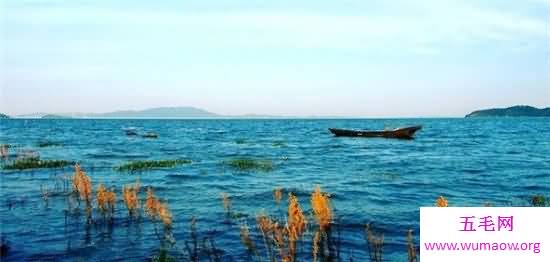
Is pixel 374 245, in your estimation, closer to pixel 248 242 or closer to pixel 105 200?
pixel 248 242

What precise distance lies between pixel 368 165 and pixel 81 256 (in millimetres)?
26602

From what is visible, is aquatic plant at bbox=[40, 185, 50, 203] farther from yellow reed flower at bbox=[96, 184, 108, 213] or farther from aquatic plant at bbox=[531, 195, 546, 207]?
aquatic plant at bbox=[531, 195, 546, 207]

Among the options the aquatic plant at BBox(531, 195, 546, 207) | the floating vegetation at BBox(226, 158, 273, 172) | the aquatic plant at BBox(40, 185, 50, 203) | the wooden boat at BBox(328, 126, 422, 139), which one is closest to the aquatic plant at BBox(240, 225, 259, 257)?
the aquatic plant at BBox(40, 185, 50, 203)

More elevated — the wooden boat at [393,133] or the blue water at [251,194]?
the wooden boat at [393,133]

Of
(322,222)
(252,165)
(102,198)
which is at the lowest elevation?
(252,165)

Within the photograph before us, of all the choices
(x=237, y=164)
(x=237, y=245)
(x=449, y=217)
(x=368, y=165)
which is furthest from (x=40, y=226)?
(x=368, y=165)

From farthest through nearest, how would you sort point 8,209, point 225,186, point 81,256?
point 225,186 → point 8,209 → point 81,256

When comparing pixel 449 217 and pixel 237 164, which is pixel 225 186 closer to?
pixel 237 164

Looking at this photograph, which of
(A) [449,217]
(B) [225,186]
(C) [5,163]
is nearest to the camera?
(A) [449,217]

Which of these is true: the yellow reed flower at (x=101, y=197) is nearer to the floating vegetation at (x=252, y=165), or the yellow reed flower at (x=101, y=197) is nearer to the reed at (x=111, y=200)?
the reed at (x=111, y=200)

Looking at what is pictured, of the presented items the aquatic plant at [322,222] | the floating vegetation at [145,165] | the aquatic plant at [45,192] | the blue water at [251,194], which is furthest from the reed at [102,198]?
the floating vegetation at [145,165]

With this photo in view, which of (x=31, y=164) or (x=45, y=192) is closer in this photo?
(x=45, y=192)

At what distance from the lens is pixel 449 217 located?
30.0 ft

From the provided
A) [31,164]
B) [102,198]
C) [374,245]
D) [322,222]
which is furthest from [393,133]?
[322,222]
